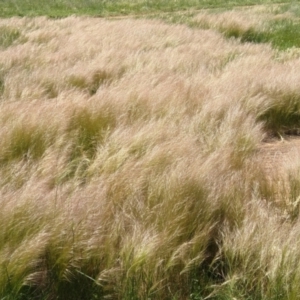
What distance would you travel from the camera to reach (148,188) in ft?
9.46

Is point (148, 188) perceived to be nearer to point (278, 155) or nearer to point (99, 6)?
point (278, 155)

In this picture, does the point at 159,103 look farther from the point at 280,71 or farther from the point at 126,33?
the point at 126,33

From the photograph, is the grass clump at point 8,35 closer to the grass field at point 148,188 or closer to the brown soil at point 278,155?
the grass field at point 148,188

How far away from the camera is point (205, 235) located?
2.59 metres

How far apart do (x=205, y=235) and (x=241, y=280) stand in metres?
0.30

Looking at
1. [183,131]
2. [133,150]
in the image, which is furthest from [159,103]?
[133,150]

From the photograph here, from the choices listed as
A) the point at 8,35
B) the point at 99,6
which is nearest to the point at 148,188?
the point at 8,35

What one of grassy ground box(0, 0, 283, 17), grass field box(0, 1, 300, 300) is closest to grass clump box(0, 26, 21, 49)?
grass field box(0, 1, 300, 300)

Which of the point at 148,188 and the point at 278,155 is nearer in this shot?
the point at 148,188

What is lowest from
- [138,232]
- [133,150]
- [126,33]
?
[126,33]

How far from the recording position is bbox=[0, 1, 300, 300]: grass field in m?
2.33

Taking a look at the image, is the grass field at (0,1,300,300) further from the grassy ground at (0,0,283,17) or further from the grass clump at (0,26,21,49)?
the grassy ground at (0,0,283,17)

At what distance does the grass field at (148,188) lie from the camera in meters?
2.33

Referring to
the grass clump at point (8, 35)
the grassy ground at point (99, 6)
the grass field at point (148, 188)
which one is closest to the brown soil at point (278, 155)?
the grass field at point (148, 188)
